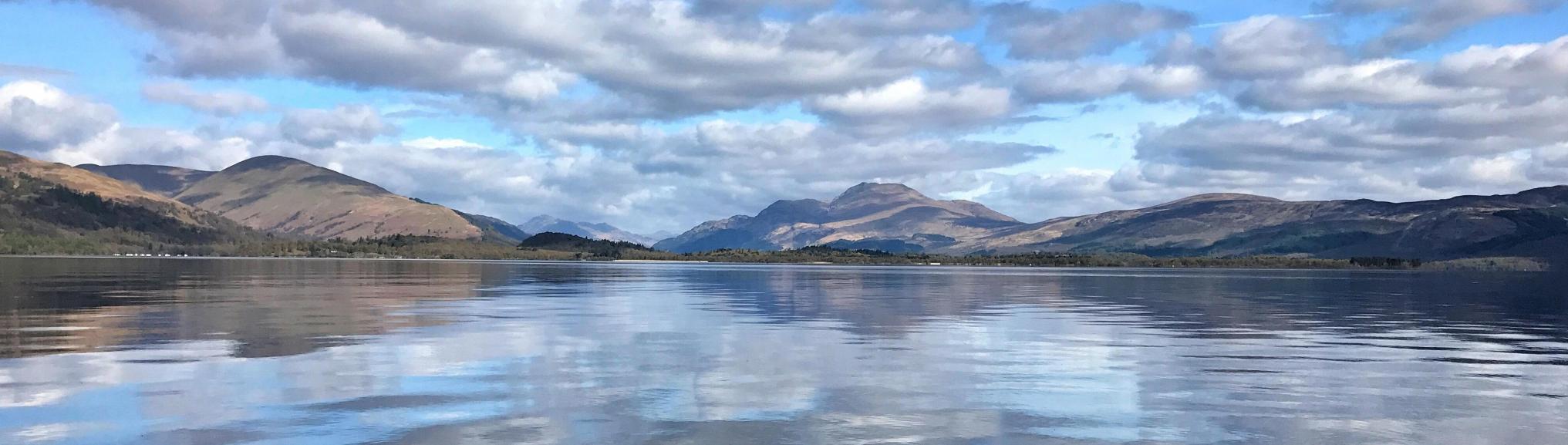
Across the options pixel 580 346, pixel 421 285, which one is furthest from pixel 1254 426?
pixel 421 285

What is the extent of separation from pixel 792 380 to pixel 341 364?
12668mm

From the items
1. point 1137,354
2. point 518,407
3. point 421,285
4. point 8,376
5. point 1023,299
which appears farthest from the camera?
point 421,285

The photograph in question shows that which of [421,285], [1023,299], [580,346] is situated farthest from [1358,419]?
[421,285]

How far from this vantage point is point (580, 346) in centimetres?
3644

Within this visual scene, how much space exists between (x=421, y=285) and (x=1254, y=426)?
9044cm

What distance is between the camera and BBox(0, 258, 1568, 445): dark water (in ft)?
65.7

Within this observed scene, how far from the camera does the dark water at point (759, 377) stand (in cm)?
2002

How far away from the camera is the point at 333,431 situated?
1939cm

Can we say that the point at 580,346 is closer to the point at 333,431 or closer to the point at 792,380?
the point at 792,380

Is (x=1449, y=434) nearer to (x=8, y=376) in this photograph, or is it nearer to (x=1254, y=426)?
(x=1254, y=426)

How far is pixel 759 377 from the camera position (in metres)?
28.1

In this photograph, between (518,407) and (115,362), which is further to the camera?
(115,362)

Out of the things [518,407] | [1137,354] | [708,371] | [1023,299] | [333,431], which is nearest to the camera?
[333,431]

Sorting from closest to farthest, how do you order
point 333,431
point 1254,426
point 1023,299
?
point 333,431
point 1254,426
point 1023,299
